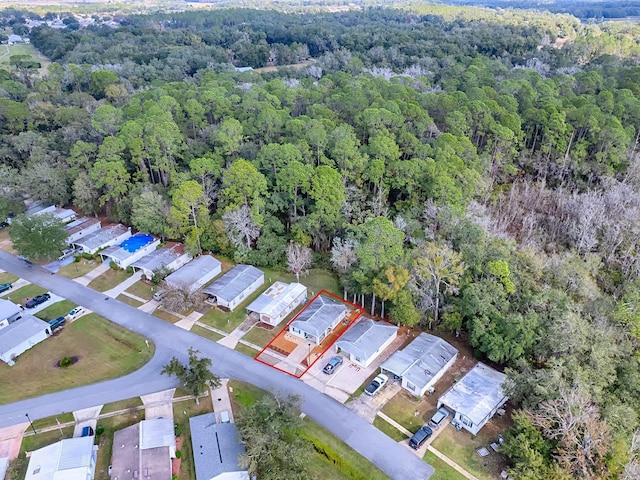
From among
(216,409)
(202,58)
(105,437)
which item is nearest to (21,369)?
(105,437)

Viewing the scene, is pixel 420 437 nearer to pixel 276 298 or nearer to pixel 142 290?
pixel 276 298

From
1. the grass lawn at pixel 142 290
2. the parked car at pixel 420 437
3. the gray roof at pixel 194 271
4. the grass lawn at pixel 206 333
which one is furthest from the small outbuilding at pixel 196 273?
the parked car at pixel 420 437

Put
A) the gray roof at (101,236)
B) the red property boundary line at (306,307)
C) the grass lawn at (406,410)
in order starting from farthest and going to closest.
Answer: the gray roof at (101,236)
the red property boundary line at (306,307)
the grass lawn at (406,410)

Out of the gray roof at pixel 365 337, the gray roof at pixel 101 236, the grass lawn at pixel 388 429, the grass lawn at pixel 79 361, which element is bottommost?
the grass lawn at pixel 388 429

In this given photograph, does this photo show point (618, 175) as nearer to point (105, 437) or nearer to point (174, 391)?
point (174, 391)

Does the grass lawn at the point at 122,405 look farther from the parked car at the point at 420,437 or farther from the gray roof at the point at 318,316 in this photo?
the parked car at the point at 420,437

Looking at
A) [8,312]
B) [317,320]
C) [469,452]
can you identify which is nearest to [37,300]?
[8,312]

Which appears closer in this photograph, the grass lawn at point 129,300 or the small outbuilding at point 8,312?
the small outbuilding at point 8,312

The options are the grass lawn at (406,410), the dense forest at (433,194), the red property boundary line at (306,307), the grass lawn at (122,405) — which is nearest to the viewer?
the dense forest at (433,194)

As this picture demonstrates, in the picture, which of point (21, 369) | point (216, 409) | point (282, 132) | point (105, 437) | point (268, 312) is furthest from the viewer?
point (282, 132)
